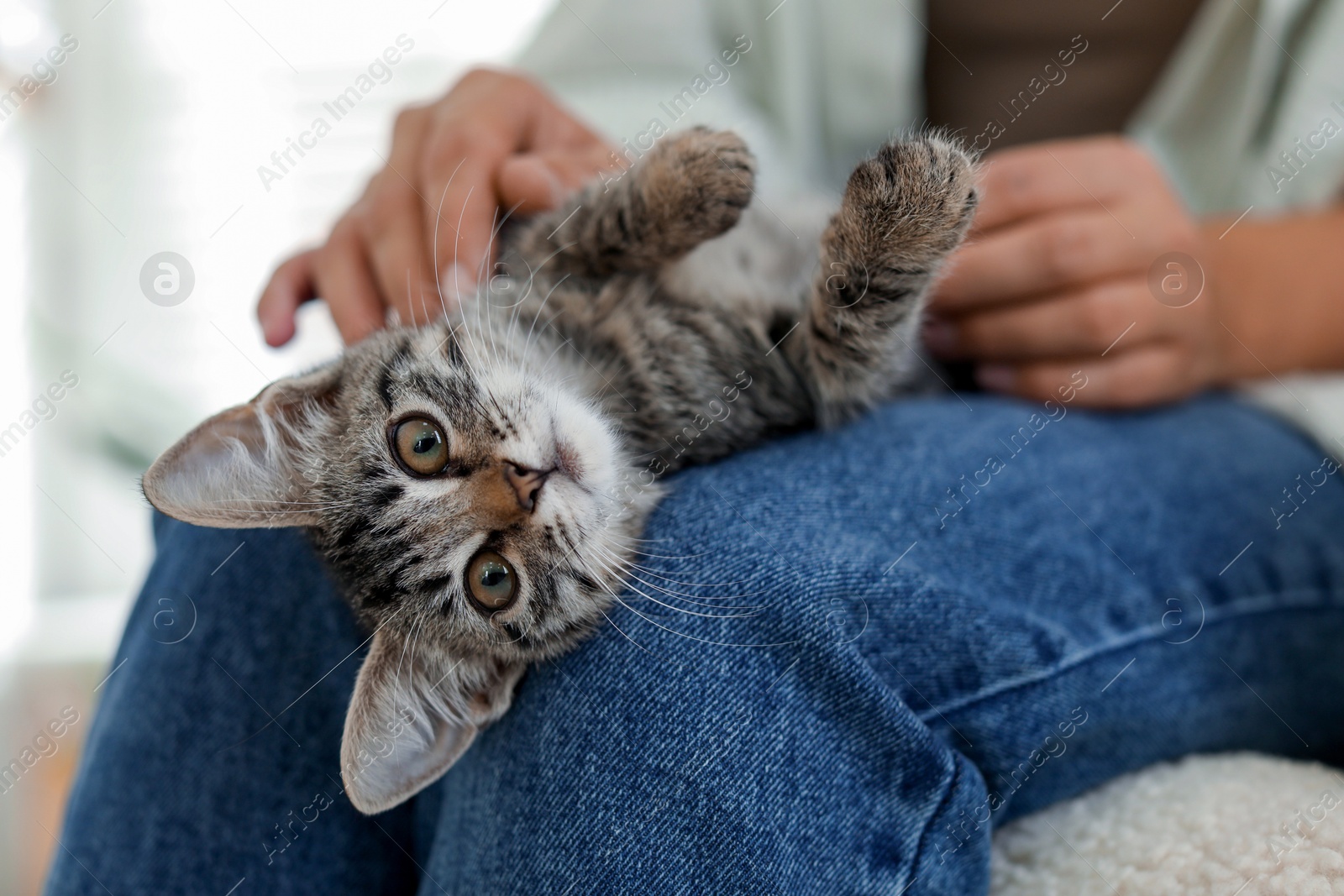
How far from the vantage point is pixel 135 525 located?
10.1ft

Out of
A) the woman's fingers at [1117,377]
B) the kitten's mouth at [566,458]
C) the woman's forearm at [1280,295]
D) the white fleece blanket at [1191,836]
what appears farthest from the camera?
the woman's forearm at [1280,295]

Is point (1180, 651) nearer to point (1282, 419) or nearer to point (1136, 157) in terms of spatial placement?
point (1282, 419)

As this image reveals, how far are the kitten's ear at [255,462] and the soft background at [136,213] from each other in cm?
184

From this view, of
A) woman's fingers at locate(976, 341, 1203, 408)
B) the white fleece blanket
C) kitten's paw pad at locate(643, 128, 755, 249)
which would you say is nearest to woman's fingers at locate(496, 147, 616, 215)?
kitten's paw pad at locate(643, 128, 755, 249)

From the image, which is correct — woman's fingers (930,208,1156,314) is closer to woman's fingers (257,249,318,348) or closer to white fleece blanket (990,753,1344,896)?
white fleece blanket (990,753,1344,896)

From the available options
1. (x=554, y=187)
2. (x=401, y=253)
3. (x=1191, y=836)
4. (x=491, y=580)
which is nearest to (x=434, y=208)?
(x=401, y=253)

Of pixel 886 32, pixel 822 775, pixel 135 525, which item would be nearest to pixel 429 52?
pixel 886 32

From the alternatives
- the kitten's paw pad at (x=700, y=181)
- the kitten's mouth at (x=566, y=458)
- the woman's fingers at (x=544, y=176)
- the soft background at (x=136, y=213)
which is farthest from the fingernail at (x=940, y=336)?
the soft background at (x=136, y=213)

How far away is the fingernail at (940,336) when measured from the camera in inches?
59.6

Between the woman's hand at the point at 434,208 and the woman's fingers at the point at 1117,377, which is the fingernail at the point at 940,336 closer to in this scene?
the woman's fingers at the point at 1117,377

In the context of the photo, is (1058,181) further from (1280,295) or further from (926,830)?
(926,830)

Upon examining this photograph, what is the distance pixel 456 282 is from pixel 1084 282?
42.7 inches

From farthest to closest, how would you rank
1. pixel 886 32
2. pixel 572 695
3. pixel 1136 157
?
pixel 886 32, pixel 1136 157, pixel 572 695

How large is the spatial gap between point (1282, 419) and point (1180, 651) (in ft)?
2.12
